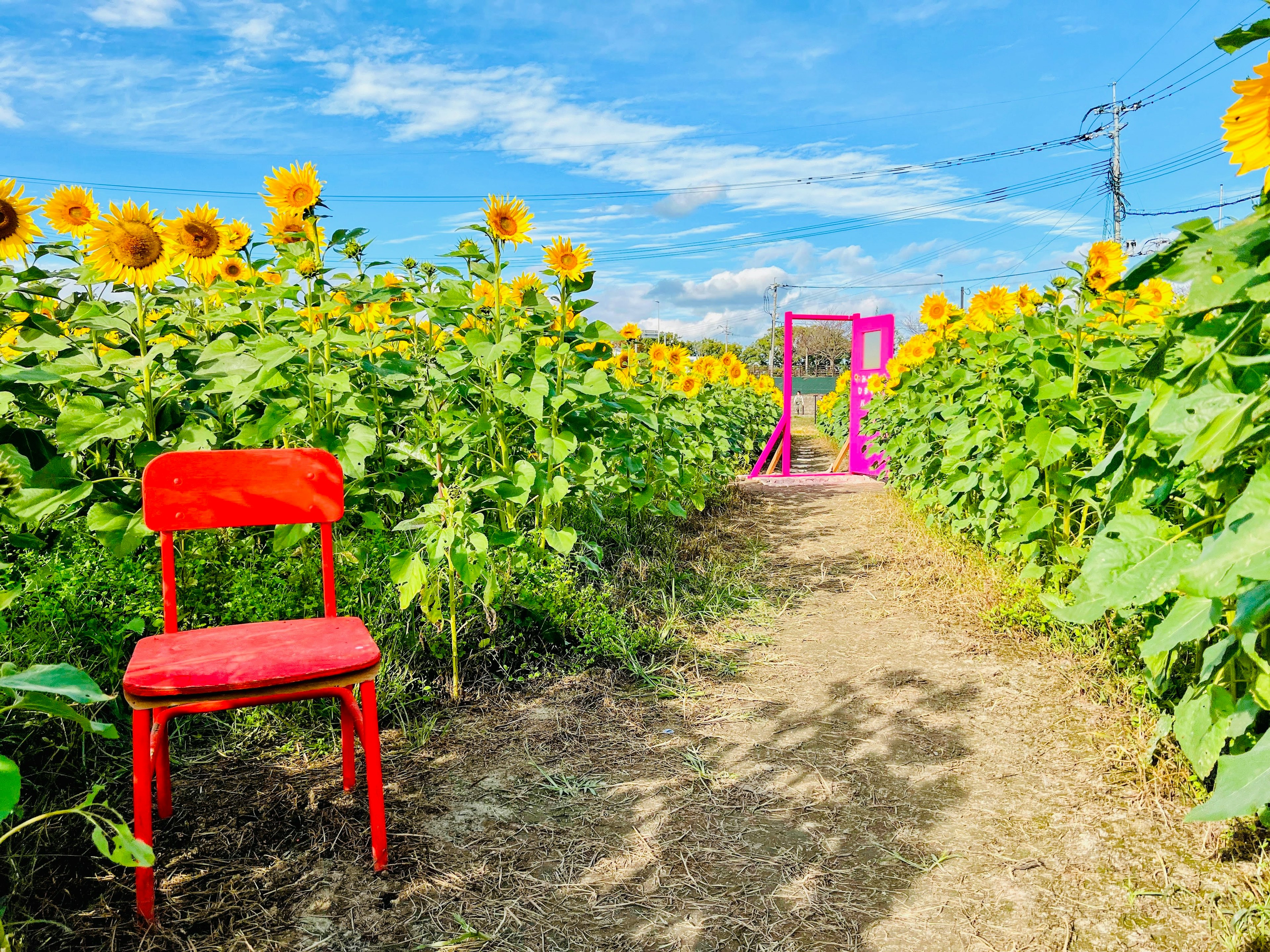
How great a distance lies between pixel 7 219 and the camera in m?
2.47

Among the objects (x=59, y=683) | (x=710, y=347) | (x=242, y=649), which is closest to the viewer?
(x=59, y=683)

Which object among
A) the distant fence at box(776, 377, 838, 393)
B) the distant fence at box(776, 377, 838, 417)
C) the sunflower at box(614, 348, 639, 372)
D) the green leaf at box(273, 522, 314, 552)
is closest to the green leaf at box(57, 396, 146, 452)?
the green leaf at box(273, 522, 314, 552)

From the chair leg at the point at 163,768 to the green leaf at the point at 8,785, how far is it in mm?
1128

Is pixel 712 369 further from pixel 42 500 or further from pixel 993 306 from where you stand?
pixel 42 500

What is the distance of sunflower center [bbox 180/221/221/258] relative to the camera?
2658 millimetres

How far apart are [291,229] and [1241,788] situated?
10.3ft

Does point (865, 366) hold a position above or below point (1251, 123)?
below

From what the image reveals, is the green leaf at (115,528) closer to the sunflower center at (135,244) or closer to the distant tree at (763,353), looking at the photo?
the sunflower center at (135,244)

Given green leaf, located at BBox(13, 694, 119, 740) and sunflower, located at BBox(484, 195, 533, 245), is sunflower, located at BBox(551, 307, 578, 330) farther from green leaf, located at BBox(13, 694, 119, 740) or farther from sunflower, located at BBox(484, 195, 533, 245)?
green leaf, located at BBox(13, 694, 119, 740)

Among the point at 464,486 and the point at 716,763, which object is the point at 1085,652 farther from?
the point at 464,486

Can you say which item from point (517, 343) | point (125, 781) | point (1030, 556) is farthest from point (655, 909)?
point (1030, 556)

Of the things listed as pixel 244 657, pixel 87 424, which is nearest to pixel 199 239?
pixel 87 424

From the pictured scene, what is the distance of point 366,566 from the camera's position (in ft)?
Result: 9.52

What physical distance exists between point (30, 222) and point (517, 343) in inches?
59.4
